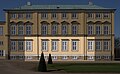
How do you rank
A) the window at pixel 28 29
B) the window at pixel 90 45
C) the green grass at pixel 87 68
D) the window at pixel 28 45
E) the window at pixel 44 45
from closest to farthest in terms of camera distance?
the green grass at pixel 87 68, the window at pixel 90 45, the window at pixel 44 45, the window at pixel 28 45, the window at pixel 28 29

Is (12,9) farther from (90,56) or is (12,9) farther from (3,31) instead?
(90,56)

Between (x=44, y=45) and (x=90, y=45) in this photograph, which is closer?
(x=90, y=45)

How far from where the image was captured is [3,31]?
83500 mm

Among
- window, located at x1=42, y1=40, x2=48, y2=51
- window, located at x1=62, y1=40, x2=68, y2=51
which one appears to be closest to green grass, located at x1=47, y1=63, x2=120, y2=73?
window, located at x1=62, y1=40, x2=68, y2=51

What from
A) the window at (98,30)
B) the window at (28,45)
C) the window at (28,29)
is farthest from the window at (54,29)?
the window at (98,30)

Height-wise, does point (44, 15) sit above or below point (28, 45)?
above

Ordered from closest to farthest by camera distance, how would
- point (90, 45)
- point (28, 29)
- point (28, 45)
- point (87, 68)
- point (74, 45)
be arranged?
point (87, 68) → point (90, 45) → point (74, 45) → point (28, 45) → point (28, 29)

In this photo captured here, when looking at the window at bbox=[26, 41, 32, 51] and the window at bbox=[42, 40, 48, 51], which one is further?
the window at bbox=[26, 41, 32, 51]

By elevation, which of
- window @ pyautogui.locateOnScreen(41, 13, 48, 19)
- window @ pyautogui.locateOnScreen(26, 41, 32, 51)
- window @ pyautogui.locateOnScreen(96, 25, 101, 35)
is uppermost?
window @ pyautogui.locateOnScreen(41, 13, 48, 19)

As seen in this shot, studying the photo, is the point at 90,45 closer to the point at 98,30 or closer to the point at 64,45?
the point at 98,30

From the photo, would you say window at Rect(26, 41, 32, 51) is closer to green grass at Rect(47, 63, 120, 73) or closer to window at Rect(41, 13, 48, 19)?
window at Rect(41, 13, 48, 19)

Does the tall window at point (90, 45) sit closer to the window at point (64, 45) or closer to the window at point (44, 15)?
the window at point (64, 45)

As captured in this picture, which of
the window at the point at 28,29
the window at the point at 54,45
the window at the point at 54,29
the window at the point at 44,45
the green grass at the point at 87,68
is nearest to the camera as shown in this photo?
the green grass at the point at 87,68

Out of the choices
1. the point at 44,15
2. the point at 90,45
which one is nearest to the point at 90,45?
the point at 90,45
